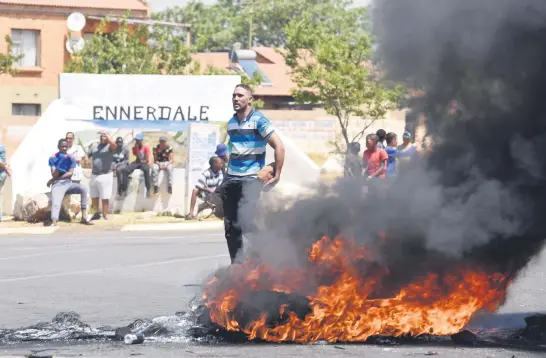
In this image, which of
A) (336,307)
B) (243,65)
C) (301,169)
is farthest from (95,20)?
(336,307)

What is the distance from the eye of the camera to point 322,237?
7.82 meters

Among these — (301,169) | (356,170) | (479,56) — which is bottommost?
(301,169)

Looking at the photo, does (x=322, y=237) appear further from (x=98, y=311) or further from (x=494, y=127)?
(x=98, y=311)

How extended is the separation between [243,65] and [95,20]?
9.65m

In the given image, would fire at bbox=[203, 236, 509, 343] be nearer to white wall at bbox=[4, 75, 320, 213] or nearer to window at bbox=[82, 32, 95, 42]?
white wall at bbox=[4, 75, 320, 213]

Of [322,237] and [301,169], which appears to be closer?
[322,237]

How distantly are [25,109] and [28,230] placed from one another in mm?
30989

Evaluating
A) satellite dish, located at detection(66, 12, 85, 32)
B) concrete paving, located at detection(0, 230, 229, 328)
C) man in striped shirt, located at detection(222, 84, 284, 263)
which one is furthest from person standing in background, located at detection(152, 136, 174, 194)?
satellite dish, located at detection(66, 12, 85, 32)

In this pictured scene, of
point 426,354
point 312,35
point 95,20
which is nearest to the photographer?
point 426,354

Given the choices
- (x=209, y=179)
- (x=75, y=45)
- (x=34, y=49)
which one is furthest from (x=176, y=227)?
(x=34, y=49)

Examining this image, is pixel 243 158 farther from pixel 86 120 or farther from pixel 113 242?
pixel 86 120

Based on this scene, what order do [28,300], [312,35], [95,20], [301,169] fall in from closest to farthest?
[28,300]
[301,169]
[312,35]
[95,20]

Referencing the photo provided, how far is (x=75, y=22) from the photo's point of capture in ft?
149

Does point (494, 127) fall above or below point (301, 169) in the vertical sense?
above
